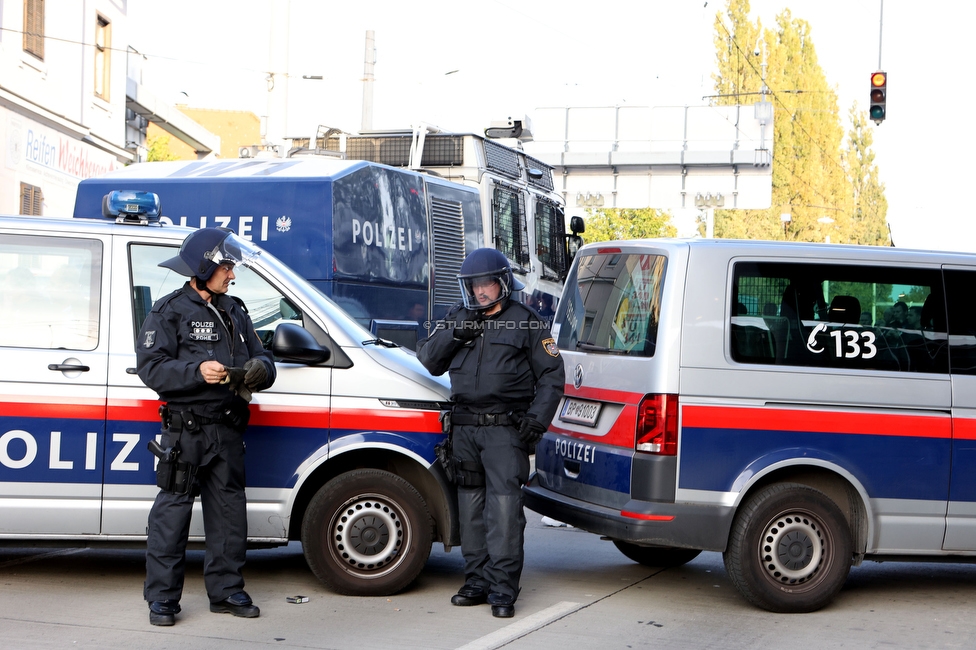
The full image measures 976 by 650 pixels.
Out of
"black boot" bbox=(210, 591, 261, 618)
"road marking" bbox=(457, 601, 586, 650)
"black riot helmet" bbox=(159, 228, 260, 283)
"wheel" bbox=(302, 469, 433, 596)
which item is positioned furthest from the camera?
"wheel" bbox=(302, 469, 433, 596)

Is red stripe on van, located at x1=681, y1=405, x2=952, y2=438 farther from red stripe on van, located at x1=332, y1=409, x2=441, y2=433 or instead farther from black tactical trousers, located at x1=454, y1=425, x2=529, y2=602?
red stripe on van, located at x1=332, y1=409, x2=441, y2=433

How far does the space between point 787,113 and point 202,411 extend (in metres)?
49.3

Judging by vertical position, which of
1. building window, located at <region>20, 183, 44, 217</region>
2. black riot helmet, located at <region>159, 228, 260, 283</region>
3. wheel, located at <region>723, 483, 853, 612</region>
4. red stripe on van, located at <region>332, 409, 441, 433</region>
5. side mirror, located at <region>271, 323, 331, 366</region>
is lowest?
wheel, located at <region>723, 483, 853, 612</region>

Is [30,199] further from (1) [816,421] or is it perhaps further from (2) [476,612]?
(1) [816,421]

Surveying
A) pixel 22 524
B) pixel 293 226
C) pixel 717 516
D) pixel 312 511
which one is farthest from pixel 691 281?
pixel 293 226

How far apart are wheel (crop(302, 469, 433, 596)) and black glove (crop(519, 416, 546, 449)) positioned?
0.67 m

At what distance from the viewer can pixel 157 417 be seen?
227 inches

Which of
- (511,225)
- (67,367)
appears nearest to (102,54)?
(511,225)

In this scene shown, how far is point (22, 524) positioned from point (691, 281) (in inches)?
141

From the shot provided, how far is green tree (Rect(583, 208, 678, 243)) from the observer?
1673 inches

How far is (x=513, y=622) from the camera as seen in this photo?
5.69 m

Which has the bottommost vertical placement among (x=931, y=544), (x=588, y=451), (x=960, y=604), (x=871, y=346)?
(x=960, y=604)

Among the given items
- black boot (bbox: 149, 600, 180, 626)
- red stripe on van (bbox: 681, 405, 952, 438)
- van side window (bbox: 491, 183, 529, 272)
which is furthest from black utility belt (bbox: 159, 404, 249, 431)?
van side window (bbox: 491, 183, 529, 272)

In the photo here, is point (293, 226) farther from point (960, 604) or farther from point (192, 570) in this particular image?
point (960, 604)
